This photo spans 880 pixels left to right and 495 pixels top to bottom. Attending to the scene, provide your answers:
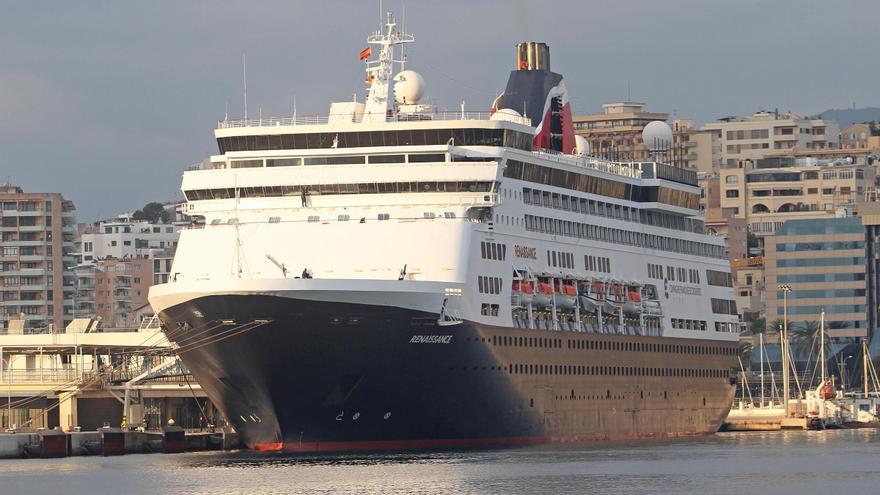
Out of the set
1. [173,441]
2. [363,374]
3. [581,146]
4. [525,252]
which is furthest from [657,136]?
[363,374]

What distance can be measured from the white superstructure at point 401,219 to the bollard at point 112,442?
772 centimetres

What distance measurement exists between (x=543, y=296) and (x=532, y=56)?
14.3 m

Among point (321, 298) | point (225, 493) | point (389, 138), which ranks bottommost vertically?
point (225, 493)

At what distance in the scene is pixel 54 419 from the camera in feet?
268

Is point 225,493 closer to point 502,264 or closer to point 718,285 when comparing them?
point 502,264

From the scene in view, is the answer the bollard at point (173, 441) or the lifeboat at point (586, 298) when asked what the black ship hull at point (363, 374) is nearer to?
the lifeboat at point (586, 298)

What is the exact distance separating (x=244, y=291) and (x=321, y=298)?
2.24 meters

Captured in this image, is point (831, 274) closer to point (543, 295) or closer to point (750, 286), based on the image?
point (750, 286)

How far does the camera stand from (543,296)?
72.6m

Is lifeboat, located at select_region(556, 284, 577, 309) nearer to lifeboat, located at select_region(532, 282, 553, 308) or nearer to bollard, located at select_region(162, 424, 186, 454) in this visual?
lifeboat, located at select_region(532, 282, 553, 308)

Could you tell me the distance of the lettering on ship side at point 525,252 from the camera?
71338 mm

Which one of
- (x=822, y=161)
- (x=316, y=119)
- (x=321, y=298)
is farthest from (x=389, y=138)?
(x=822, y=161)

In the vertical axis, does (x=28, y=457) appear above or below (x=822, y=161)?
below

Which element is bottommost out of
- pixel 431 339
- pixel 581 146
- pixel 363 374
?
pixel 363 374
